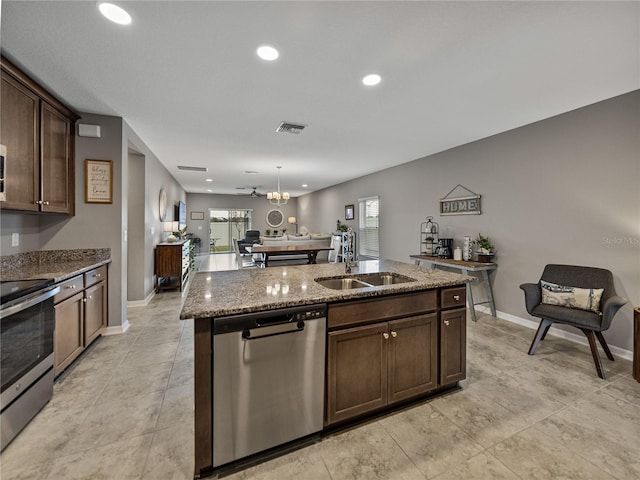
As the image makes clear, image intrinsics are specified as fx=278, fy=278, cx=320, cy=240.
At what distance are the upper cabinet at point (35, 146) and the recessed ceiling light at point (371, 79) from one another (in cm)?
279

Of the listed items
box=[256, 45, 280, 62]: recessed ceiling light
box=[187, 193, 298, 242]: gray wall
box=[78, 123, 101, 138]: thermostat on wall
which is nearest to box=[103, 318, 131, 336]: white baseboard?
box=[78, 123, 101, 138]: thermostat on wall

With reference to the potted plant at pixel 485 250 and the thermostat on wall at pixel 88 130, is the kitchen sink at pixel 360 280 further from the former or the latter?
the thermostat on wall at pixel 88 130

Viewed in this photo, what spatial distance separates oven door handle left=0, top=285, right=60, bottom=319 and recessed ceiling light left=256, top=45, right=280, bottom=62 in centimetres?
224

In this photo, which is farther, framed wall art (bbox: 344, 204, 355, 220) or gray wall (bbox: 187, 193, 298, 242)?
gray wall (bbox: 187, 193, 298, 242)

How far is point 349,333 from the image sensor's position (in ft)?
5.59

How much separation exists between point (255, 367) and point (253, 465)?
55cm

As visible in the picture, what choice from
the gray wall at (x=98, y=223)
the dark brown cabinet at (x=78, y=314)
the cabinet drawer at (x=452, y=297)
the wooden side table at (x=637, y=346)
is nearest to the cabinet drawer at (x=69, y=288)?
the dark brown cabinet at (x=78, y=314)

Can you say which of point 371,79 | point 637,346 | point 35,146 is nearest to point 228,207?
point 35,146

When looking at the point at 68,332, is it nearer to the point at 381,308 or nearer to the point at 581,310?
the point at 381,308

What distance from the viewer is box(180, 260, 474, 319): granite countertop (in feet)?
4.73

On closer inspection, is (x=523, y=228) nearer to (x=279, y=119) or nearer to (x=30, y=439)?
(x=279, y=119)

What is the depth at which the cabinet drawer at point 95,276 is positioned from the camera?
8.88ft

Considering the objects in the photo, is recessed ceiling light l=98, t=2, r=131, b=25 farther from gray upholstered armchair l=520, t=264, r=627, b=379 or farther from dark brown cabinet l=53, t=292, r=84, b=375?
gray upholstered armchair l=520, t=264, r=627, b=379

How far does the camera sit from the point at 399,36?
1877 mm
